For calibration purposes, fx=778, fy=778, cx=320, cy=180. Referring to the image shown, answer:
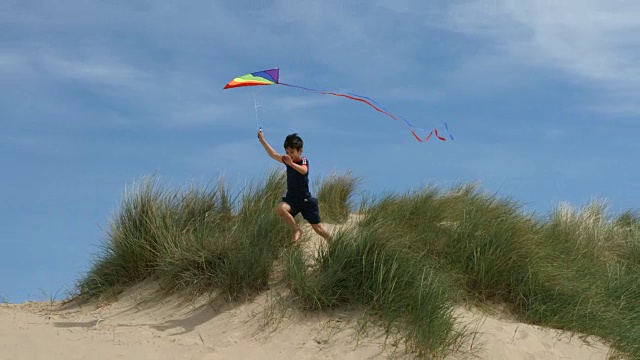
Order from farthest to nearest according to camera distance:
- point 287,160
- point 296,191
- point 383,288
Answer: point 296,191
point 287,160
point 383,288

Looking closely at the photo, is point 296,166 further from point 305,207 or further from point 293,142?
point 305,207

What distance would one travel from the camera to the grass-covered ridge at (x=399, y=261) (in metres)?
8.69

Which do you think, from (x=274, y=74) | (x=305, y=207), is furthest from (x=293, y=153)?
(x=274, y=74)

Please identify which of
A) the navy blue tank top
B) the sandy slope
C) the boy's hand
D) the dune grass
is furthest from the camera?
the dune grass

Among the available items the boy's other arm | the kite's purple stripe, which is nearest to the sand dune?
the boy's other arm

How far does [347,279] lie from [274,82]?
101 inches

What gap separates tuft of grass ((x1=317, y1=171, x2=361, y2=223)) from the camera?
473 inches

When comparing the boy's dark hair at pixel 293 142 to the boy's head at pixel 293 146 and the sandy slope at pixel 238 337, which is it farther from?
the sandy slope at pixel 238 337

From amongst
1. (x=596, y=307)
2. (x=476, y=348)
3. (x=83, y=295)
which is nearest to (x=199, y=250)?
(x=83, y=295)

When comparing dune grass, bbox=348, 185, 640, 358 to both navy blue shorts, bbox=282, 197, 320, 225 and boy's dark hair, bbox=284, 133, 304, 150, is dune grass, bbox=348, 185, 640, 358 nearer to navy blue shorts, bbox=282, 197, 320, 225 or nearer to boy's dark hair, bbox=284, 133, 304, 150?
navy blue shorts, bbox=282, 197, 320, 225

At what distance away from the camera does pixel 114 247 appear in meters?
11.1

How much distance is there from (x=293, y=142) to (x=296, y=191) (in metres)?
0.61

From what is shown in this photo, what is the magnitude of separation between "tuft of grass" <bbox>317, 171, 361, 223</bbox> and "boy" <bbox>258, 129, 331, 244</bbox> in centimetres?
226

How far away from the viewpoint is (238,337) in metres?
8.80
